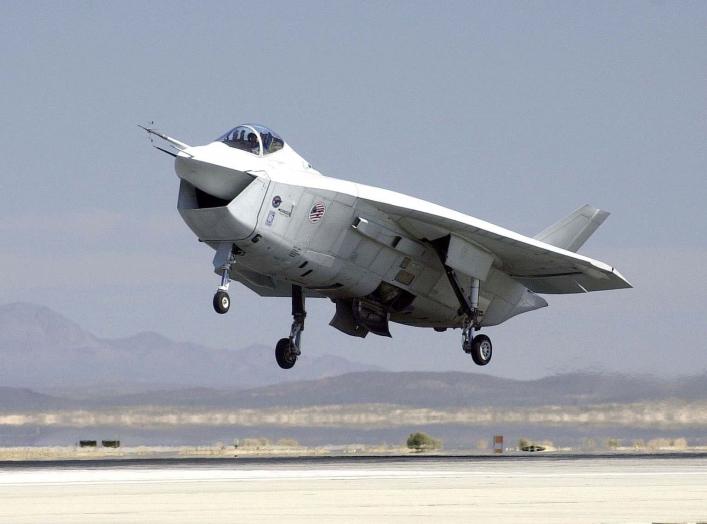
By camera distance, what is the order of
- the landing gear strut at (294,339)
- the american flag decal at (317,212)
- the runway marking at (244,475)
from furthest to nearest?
the landing gear strut at (294,339) < the american flag decal at (317,212) < the runway marking at (244,475)

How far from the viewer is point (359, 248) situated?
3023cm

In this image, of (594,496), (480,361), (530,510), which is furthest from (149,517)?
(480,361)

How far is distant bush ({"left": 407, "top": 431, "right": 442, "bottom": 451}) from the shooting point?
3750cm

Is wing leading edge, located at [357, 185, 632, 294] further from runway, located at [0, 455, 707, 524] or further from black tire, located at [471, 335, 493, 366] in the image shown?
runway, located at [0, 455, 707, 524]

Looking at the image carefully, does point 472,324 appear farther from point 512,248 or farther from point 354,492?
point 354,492

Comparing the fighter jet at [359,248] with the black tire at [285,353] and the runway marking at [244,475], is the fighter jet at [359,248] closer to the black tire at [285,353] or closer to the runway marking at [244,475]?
the black tire at [285,353]

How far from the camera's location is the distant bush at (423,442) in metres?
37.5

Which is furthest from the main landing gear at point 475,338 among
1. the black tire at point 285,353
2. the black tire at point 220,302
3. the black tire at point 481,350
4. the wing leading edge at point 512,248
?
the black tire at point 220,302

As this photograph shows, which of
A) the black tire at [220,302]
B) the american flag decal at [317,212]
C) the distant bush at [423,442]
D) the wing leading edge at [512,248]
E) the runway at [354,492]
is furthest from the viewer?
the distant bush at [423,442]

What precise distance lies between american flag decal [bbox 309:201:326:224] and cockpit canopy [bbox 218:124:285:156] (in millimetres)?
1522

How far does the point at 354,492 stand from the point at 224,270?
12.4 metres

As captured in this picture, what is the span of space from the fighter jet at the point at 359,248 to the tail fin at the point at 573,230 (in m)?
0.03

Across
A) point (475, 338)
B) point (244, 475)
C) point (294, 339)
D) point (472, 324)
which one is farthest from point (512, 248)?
point (244, 475)

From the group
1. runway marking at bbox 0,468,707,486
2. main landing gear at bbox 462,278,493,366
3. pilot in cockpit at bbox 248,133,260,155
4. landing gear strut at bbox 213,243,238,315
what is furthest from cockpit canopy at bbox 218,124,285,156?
runway marking at bbox 0,468,707,486
